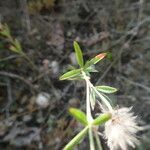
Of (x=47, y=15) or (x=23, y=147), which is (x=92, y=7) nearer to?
(x=47, y=15)

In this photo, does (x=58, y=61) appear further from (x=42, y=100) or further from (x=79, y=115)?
(x=79, y=115)

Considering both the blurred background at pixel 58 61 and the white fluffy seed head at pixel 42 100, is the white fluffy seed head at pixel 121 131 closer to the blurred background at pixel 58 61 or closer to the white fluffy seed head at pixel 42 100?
the blurred background at pixel 58 61

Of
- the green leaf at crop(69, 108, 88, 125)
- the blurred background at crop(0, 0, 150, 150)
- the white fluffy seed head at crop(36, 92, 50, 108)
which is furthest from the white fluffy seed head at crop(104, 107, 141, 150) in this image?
the white fluffy seed head at crop(36, 92, 50, 108)

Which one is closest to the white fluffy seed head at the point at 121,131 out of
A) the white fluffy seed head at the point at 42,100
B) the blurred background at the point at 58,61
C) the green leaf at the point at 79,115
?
the green leaf at the point at 79,115

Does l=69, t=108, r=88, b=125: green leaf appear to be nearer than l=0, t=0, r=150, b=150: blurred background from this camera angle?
Yes

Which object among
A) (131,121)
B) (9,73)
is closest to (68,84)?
(9,73)

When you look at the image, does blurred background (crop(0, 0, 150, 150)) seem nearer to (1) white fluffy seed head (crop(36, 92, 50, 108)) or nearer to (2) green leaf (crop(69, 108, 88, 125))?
(1) white fluffy seed head (crop(36, 92, 50, 108))
